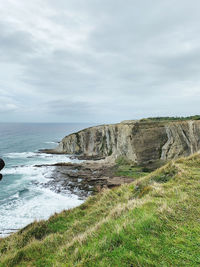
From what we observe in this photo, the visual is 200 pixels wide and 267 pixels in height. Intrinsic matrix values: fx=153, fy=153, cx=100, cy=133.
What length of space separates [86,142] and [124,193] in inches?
2226

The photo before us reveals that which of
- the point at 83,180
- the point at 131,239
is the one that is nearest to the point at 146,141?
the point at 83,180

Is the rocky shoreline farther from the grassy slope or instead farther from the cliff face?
the grassy slope

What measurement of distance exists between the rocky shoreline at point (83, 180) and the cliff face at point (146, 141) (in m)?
9.22

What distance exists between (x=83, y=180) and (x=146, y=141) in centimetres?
2283

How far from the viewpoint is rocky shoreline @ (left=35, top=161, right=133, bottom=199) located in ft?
94.0

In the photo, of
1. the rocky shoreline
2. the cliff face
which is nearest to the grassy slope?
the rocky shoreline

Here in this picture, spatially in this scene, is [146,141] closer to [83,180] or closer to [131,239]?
[83,180]

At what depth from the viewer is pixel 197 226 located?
13.5 feet

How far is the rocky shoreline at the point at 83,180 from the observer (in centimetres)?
2866

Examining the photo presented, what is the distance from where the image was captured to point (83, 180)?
33.7 metres

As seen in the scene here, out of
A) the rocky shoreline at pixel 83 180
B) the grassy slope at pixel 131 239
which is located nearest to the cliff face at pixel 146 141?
the rocky shoreline at pixel 83 180

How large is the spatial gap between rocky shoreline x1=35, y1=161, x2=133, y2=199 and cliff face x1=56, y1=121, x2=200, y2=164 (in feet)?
30.3

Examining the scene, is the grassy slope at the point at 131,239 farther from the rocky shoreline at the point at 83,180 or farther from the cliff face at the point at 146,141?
the cliff face at the point at 146,141

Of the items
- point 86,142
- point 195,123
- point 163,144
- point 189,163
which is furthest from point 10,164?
point 195,123
